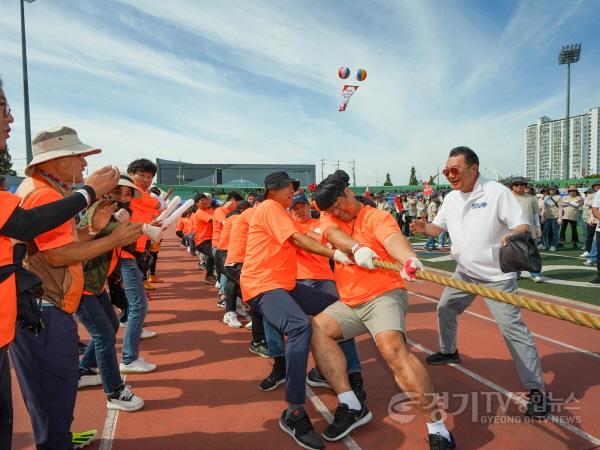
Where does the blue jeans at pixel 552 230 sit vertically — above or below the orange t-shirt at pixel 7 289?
below

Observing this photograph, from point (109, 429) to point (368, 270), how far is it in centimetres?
250

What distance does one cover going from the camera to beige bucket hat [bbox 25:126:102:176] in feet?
8.08

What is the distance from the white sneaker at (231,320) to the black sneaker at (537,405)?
3.89 metres

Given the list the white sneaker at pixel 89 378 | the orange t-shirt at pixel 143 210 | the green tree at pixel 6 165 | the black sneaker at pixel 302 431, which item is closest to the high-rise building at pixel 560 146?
the green tree at pixel 6 165

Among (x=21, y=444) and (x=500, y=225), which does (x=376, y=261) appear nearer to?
(x=500, y=225)

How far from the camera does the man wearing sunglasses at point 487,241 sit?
3453 mm

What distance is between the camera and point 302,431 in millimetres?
3037

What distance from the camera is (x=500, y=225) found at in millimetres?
3766

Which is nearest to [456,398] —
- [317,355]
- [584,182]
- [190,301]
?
[317,355]

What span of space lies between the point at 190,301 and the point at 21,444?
16.0 feet

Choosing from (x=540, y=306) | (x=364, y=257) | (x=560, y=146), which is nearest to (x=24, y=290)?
(x=364, y=257)

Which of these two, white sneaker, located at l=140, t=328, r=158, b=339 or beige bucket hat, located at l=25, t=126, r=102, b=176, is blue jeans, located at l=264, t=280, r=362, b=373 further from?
white sneaker, located at l=140, t=328, r=158, b=339

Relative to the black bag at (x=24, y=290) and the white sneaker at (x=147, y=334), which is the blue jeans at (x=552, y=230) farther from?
the black bag at (x=24, y=290)

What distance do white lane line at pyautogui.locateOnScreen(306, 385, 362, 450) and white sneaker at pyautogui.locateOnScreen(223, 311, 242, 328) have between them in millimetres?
2260
